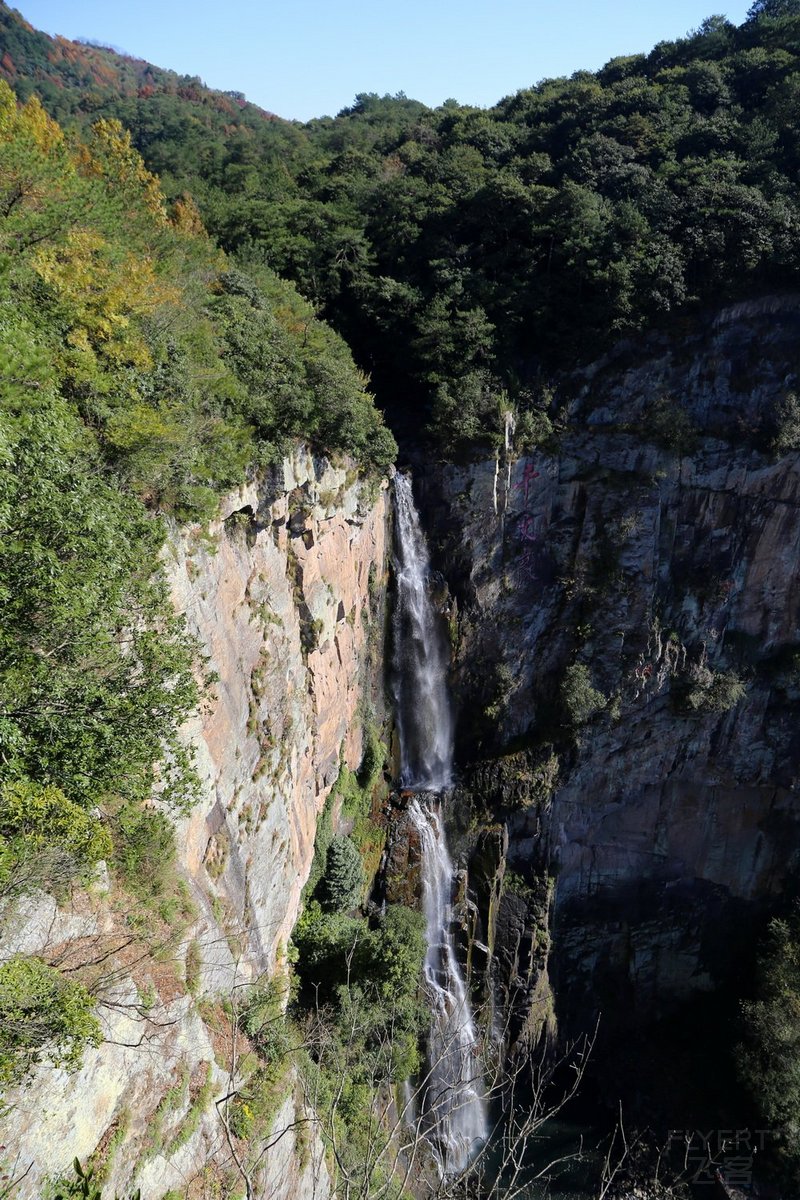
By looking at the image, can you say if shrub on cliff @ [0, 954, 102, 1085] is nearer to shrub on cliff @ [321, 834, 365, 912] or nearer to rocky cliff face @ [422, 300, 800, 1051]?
shrub on cliff @ [321, 834, 365, 912]

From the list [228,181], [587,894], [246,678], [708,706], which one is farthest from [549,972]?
[228,181]

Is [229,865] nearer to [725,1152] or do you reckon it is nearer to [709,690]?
[709,690]

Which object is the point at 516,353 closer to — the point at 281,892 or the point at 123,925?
the point at 281,892

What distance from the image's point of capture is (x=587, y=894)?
81.3ft

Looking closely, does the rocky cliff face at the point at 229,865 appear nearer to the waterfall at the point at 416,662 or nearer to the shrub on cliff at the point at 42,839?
the shrub on cliff at the point at 42,839

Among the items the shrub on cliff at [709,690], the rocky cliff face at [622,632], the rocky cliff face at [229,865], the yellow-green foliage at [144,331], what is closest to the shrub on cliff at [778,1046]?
the rocky cliff face at [622,632]

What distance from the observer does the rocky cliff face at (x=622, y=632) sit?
22.7m

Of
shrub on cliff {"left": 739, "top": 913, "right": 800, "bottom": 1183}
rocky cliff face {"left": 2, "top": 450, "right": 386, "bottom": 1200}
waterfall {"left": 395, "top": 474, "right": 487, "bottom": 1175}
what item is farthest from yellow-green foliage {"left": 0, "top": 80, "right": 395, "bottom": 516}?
shrub on cliff {"left": 739, "top": 913, "right": 800, "bottom": 1183}

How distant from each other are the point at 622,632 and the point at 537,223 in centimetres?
1601

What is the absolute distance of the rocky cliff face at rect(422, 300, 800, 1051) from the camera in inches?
893

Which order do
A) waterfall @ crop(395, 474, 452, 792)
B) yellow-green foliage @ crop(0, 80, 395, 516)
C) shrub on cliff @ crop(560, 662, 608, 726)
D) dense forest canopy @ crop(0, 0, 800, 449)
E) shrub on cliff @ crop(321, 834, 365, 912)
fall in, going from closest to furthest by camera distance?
yellow-green foliage @ crop(0, 80, 395, 516)
shrub on cliff @ crop(321, 834, 365, 912)
dense forest canopy @ crop(0, 0, 800, 449)
shrub on cliff @ crop(560, 662, 608, 726)
waterfall @ crop(395, 474, 452, 792)

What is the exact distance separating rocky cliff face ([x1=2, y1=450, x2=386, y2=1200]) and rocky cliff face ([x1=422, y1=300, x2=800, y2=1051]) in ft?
17.0

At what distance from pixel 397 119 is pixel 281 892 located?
46.0 meters

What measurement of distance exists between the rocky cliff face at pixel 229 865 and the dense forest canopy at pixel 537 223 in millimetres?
7363
